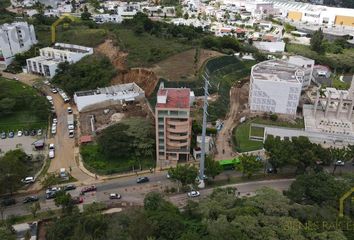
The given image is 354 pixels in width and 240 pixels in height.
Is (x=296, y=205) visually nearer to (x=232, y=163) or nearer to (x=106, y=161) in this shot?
(x=232, y=163)

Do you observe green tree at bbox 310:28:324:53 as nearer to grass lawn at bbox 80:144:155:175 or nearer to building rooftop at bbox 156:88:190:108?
building rooftop at bbox 156:88:190:108

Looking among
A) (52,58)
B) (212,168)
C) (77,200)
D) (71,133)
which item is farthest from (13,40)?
(212,168)

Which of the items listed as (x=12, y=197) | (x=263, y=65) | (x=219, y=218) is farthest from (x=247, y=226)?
(x=263, y=65)

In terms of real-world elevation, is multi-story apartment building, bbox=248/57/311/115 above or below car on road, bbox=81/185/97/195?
above

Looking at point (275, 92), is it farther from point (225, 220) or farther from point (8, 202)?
point (8, 202)

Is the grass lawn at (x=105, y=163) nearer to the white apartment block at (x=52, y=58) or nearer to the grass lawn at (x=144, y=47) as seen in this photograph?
the grass lawn at (x=144, y=47)

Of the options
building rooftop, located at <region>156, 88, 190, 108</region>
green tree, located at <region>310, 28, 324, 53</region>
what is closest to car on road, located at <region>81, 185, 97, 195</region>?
building rooftop, located at <region>156, 88, 190, 108</region>
